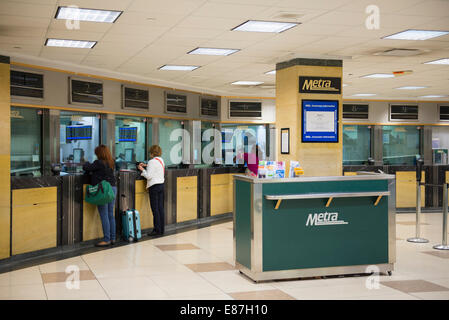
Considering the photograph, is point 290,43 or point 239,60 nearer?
point 290,43

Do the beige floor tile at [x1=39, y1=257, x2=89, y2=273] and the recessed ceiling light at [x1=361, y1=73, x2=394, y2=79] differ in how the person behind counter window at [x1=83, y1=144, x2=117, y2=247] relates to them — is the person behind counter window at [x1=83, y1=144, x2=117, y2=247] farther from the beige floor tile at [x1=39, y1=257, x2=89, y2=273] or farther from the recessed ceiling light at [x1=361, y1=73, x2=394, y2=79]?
the recessed ceiling light at [x1=361, y1=73, x2=394, y2=79]

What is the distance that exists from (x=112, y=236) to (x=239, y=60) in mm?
3454

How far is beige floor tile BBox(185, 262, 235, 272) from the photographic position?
564 centimetres

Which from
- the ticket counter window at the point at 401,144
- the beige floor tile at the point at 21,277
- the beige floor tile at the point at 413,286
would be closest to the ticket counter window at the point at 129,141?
the beige floor tile at the point at 21,277

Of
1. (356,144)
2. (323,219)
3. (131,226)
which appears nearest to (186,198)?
(131,226)

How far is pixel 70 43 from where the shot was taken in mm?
6598

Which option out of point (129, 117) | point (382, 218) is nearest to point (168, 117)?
point (129, 117)

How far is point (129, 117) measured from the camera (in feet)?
30.1

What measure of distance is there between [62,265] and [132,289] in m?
1.53

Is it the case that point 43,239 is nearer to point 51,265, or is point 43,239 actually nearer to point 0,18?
point 51,265

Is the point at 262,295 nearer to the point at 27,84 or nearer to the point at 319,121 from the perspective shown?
the point at 319,121

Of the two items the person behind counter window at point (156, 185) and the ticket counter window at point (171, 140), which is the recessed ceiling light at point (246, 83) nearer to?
the ticket counter window at point (171, 140)

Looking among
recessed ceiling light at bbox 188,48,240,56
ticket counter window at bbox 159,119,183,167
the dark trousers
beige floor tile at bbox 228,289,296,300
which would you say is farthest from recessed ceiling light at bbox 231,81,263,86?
beige floor tile at bbox 228,289,296,300

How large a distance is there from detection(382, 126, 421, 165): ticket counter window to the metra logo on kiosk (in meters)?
8.39
